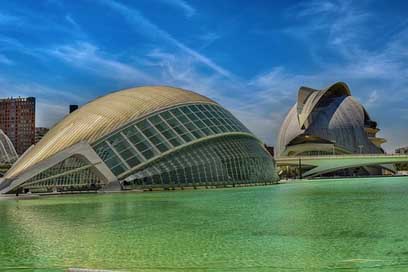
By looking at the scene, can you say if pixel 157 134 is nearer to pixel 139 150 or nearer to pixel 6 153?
pixel 139 150

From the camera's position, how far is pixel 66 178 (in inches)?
1410

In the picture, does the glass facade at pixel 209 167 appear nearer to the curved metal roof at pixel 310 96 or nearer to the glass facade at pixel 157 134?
the glass facade at pixel 157 134

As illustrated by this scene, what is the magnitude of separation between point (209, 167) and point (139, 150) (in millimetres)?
6439

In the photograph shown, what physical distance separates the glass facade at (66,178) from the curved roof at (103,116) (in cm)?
128

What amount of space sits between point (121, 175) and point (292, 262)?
2772 cm

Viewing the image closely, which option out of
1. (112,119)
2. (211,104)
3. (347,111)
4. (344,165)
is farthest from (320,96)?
(112,119)

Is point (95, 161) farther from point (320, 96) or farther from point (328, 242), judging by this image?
point (320, 96)

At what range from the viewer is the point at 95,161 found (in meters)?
35.6

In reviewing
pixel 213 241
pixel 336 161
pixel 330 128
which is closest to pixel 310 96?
pixel 330 128

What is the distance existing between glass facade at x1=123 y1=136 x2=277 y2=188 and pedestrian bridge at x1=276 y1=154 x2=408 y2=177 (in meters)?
41.0

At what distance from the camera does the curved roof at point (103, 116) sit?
3698 centimetres

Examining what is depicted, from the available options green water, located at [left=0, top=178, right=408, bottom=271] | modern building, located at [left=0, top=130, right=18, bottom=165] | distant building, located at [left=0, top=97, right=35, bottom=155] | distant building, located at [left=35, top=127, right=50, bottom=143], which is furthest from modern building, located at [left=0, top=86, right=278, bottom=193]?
distant building, located at [left=35, top=127, right=50, bottom=143]

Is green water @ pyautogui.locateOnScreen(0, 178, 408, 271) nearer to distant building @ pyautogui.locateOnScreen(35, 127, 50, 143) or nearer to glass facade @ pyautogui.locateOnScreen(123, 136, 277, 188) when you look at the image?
glass facade @ pyautogui.locateOnScreen(123, 136, 277, 188)

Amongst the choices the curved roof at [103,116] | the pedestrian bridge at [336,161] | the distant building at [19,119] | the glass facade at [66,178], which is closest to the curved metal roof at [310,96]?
the pedestrian bridge at [336,161]
